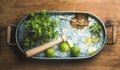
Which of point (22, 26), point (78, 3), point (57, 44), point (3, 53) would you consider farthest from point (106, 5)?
point (3, 53)

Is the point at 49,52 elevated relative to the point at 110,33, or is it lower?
lower

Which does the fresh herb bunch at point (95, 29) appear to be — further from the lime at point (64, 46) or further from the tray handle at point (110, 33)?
the lime at point (64, 46)

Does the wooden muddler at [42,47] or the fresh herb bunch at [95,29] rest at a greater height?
the fresh herb bunch at [95,29]

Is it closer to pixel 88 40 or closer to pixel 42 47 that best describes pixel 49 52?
pixel 42 47

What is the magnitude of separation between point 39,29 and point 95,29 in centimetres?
34

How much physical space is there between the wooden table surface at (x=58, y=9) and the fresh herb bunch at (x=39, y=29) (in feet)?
0.32

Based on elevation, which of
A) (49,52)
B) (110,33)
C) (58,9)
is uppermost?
(58,9)

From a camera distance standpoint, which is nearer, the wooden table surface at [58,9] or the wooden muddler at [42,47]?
the wooden muddler at [42,47]

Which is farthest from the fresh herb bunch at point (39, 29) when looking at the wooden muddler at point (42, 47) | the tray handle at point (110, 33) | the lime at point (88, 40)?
the tray handle at point (110, 33)

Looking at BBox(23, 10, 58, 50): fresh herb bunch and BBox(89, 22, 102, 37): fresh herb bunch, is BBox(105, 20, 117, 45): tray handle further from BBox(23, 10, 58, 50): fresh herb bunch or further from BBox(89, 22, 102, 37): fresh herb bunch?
BBox(23, 10, 58, 50): fresh herb bunch

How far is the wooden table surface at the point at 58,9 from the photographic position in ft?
5.63

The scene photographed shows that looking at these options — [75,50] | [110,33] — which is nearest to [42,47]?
[75,50]

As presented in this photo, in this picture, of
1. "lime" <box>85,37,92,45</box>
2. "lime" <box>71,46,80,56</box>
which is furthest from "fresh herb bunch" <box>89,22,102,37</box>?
"lime" <box>71,46,80,56</box>

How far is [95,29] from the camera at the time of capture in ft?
5.47
